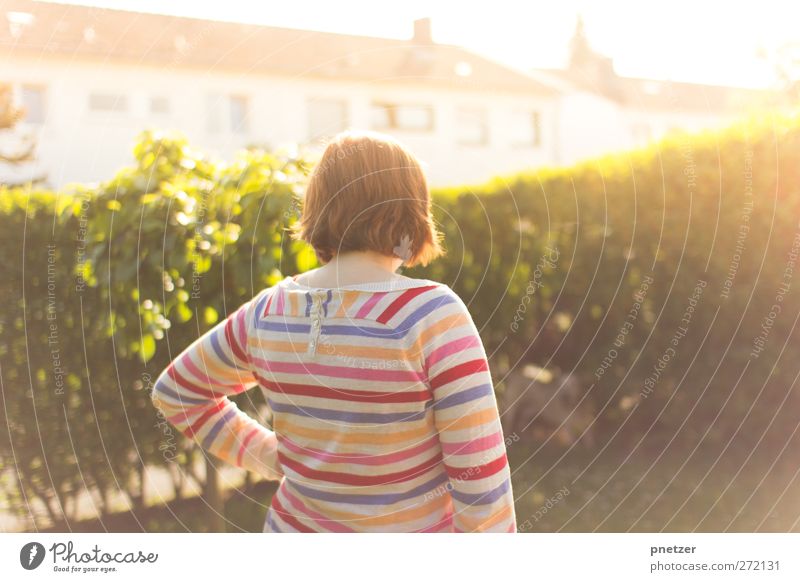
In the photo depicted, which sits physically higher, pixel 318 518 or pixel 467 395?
pixel 467 395

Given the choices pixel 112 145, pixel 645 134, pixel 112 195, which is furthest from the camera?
pixel 112 145

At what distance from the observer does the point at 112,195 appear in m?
2.57

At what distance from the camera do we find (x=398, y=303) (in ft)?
3.87

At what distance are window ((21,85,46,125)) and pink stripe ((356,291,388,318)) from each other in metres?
1.68

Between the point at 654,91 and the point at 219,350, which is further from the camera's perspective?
the point at 654,91

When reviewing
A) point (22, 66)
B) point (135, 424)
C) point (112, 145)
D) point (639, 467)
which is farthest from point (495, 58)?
point (112, 145)

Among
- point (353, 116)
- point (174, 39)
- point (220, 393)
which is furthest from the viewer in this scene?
point (353, 116)

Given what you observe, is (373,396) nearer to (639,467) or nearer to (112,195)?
(112,195)

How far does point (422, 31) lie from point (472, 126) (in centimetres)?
78

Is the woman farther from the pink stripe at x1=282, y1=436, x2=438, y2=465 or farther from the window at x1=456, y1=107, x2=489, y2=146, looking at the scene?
the window at x1=456, y1=107, x2=489, y2=146

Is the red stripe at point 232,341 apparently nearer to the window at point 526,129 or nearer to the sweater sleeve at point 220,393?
the sweater sleeve at point 220,393

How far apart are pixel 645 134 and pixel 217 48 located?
2.00 m

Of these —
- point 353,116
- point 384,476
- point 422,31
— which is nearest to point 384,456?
point 384,476

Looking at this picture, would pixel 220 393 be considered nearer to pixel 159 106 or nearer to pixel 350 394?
pixel 350 394
